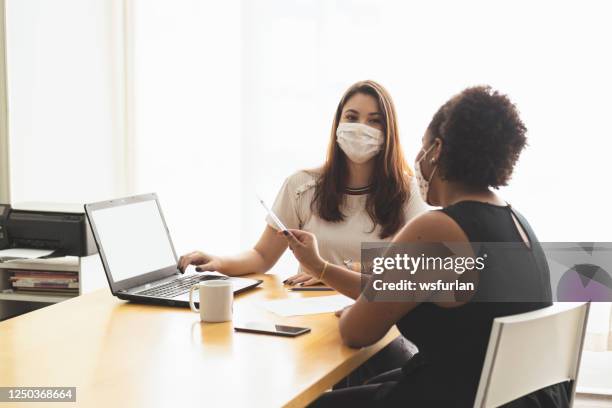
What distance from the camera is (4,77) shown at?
356 cm

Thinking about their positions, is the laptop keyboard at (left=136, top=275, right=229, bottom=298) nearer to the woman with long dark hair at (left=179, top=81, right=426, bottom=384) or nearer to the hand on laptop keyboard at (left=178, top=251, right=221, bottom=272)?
the hand on laptop keyboard at (left=178, top=251, right=221, bottom=272)

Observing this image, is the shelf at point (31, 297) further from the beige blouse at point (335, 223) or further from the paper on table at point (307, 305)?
the paper on table at point (307, 305)

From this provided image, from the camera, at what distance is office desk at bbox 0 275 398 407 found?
4.64 feet

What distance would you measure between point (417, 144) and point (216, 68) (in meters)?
1.10

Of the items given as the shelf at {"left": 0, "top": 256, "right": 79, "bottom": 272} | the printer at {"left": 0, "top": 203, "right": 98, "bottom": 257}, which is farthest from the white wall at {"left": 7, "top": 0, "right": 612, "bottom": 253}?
the shelf at {"left": 0, "top": 256, "right": 79, "bottom": 272}

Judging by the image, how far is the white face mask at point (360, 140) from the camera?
2.54 meters

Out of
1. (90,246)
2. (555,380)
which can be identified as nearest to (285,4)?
(90,246)

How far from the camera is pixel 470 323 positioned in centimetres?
161

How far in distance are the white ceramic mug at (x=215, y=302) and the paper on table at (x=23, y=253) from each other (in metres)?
1.20

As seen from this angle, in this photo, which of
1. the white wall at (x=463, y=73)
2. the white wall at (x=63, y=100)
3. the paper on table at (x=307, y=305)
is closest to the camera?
the paper on table at (x=307, y=305)

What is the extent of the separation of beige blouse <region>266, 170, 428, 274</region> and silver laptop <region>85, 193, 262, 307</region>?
370 millimetres

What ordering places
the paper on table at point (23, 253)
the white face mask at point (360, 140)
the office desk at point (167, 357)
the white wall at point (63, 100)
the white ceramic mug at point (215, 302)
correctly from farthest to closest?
1. the white wall at point (63, 100)
2. the paper on table at point (23, 253)
3. the white face mask at point (360, 140)
4. the white ceramic mug at point (215, 302)
5. the office desk at point (167, 357)

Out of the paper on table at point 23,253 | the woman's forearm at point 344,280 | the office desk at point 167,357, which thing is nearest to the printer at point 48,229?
the paper on table at point 23,253

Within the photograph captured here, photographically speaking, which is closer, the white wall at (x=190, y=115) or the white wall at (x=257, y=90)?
the white wall at (x=257, y=90)
